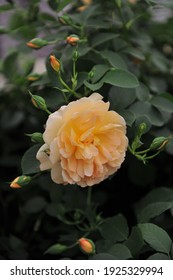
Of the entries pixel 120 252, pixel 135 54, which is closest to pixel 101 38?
pixel 135 54

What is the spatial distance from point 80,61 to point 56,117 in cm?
23

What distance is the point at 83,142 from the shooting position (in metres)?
0.63

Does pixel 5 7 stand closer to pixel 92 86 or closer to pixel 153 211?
pixel 92 86

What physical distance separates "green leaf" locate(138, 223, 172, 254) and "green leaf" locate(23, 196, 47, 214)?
315 millimetres

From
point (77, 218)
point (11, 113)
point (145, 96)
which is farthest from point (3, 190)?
point (145, 96)

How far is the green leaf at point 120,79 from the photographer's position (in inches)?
27.0

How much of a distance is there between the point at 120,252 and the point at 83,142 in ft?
0.58

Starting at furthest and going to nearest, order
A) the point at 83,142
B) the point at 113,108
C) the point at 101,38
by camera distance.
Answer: the point at 101,38 → the point at 113,108 → the point at 83,142

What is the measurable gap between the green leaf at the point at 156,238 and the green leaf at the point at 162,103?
0.73ft

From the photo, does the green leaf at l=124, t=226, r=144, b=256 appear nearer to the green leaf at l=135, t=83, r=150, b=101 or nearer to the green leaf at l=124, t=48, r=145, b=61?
the green leaf at l=135, t=83, r=150, b=101

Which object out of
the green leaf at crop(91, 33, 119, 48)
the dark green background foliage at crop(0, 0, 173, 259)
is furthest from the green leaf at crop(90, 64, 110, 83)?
the green leaf at crop(91, 33, 119, 48)

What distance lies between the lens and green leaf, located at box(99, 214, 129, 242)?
0.72 meters

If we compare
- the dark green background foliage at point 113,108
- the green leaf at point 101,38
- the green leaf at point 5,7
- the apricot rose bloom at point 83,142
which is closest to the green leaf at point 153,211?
the dark green background foliage at point 113,108
